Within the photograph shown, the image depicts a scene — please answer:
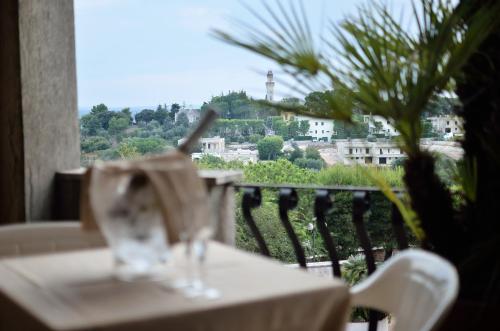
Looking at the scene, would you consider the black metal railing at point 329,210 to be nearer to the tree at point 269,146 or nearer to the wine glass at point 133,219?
the wine glass at point 133,219

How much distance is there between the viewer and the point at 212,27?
2.50 meters

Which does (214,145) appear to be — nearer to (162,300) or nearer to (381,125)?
(381,125)

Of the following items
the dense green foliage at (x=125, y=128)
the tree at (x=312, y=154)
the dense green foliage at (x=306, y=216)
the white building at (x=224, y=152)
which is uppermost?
the dense green foliage at (x=125, y=128)

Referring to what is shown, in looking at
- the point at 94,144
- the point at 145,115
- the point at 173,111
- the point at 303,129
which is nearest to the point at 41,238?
the point at 94,144

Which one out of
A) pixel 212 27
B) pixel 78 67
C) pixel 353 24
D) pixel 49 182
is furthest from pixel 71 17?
pixel 353 24

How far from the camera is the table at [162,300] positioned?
1366 millimetres

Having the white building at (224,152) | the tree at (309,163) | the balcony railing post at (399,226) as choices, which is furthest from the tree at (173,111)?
the tree at (309,163)

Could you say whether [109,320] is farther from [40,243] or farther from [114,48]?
[114,48]

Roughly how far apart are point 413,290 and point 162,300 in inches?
25.8

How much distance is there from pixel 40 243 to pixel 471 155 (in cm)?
132

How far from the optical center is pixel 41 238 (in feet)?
7.14

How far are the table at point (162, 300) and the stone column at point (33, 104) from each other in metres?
1.40

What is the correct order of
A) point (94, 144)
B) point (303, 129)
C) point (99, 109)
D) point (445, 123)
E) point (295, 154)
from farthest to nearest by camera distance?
point (295, 154)
point (303, 129)
point (99, 109)
point (94, 144)
point (445, 123)

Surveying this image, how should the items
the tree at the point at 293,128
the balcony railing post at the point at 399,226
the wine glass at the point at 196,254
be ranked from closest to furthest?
the wine glass at the point at 196,254 < the balcony railing post at the point at 399,226 < the tree at the point at 293,128
